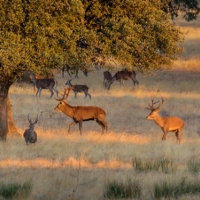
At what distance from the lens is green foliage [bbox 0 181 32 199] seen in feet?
32.9

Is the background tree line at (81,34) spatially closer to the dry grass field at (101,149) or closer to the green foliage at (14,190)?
the dry grass field at (101,149)

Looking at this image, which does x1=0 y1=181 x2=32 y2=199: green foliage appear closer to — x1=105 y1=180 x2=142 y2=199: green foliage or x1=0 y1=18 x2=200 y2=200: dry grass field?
x1=0 y1=18 x2=200 y2=200: dry grass field

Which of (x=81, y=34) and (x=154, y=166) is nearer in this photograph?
(x=154, y=166)

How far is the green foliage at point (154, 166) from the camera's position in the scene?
504 inches

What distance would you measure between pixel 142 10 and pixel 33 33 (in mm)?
2732

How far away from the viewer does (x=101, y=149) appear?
1606cm

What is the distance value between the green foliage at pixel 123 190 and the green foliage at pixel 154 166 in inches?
85.7

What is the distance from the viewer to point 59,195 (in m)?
10.1

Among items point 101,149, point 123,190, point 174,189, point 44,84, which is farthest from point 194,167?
point 44,84

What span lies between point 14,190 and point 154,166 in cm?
364

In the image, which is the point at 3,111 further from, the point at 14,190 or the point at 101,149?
the point at 14,190

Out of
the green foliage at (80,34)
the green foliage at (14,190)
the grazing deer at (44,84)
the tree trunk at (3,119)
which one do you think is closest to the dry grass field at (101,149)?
the green foliage at (14,190)

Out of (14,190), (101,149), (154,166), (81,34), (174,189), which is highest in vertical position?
(81,34)

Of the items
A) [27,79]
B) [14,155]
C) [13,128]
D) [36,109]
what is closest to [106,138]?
[13,128]
